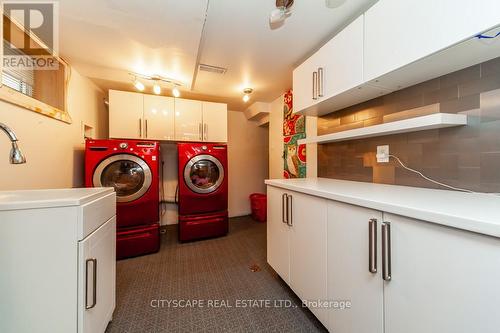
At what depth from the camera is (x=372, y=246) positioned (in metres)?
0.83

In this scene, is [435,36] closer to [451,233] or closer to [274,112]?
[451,233]

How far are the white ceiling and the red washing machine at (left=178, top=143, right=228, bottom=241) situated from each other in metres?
0.97

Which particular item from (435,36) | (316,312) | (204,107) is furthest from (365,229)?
(204,107)

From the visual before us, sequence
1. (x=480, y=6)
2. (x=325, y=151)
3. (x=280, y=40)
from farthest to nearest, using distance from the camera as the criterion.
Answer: (x=325, y=151) → (x=280, y=40) → (x=480, y=6)

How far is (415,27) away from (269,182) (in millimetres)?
1333

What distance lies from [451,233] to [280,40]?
171 centimetres

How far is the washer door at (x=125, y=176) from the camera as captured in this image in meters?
2.17

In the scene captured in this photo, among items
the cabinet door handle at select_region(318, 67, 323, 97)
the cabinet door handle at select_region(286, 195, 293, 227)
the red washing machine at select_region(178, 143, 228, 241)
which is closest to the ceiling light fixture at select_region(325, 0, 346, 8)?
the cabinet door handle at select_region(318, 67, 323, 97)

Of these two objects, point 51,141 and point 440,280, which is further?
point 51,141

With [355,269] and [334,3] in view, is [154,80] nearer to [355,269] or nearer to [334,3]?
[334,3]

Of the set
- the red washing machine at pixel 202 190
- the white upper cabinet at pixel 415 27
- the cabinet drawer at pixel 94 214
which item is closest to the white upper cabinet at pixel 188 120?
the red washing machine at pixel 202 190

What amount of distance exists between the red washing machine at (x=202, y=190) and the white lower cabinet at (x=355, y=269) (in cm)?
192

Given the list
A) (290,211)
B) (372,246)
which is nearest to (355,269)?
(372,246)

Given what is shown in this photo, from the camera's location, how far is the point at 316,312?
1.19 m
